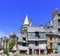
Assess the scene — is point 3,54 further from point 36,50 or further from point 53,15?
point 53,15

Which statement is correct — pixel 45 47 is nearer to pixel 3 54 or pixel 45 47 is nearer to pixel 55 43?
pixel 55 43

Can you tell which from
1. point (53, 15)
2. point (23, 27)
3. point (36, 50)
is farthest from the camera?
point (23, 27)

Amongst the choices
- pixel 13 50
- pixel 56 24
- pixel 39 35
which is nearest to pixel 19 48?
pixel 13 50

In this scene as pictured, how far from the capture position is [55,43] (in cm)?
8531

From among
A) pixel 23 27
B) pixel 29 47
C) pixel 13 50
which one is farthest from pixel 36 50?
pixel 23 27

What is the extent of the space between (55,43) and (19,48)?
11.6 meters

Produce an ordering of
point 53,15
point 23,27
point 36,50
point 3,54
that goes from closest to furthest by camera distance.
Answer: point 3,54 → point 36,50 → point 53,15 → point 23,27

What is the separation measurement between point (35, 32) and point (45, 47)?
19.0 feet

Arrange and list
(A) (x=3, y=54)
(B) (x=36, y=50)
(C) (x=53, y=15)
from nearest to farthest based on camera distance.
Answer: (A) (x=3, y=54)
(B) (x=36, y=50)
(C) (x=53, y=15)

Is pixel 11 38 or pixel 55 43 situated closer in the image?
pixel 55 43

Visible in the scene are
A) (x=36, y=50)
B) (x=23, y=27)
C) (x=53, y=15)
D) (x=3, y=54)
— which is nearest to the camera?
(x=3, y=54)

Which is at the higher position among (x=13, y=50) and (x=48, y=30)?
(x=48, y=30)

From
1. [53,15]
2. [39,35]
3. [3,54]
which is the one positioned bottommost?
[3,54]

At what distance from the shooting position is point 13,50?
8488cm
